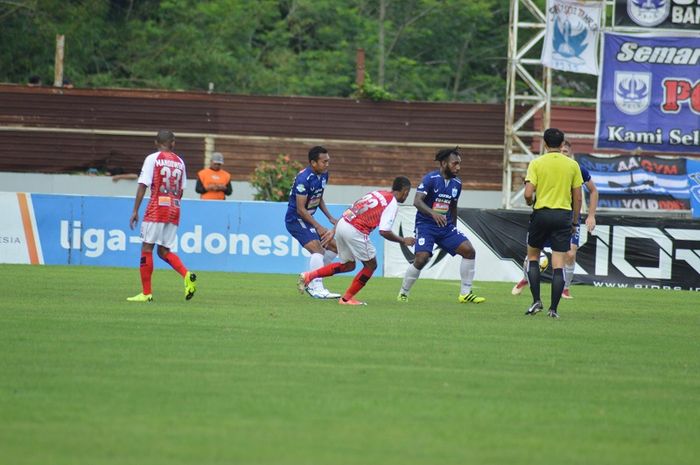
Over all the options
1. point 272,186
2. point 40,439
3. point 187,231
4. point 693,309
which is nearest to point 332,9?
point 272,186

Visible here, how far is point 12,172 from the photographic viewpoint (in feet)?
116

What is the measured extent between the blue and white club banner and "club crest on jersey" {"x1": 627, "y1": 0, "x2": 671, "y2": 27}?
2.44 feet

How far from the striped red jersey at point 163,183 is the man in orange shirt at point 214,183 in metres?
9.30

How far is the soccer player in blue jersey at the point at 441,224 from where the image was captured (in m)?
16.8

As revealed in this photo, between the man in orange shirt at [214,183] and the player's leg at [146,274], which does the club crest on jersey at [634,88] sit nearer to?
the man in orange shirt at [214,183]

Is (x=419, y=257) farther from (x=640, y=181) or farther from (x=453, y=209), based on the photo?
(x=640, y=181)

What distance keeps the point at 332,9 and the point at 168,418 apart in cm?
4413

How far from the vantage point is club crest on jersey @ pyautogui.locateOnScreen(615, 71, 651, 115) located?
92.7 ft

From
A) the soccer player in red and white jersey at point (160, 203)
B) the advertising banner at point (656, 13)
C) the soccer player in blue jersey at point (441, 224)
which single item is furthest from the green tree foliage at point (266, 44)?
the soccer player in red and white jersey at point (160, 203)

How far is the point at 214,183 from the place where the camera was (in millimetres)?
24438

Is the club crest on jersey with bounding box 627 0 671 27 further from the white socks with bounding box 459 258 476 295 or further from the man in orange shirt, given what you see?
the white socks with bounding box 459 258 476 295

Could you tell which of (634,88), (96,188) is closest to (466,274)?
(634,88)

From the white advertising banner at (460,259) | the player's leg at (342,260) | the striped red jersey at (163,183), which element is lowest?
the white advertising banner at (460,259)

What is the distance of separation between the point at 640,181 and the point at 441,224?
1465 cm
